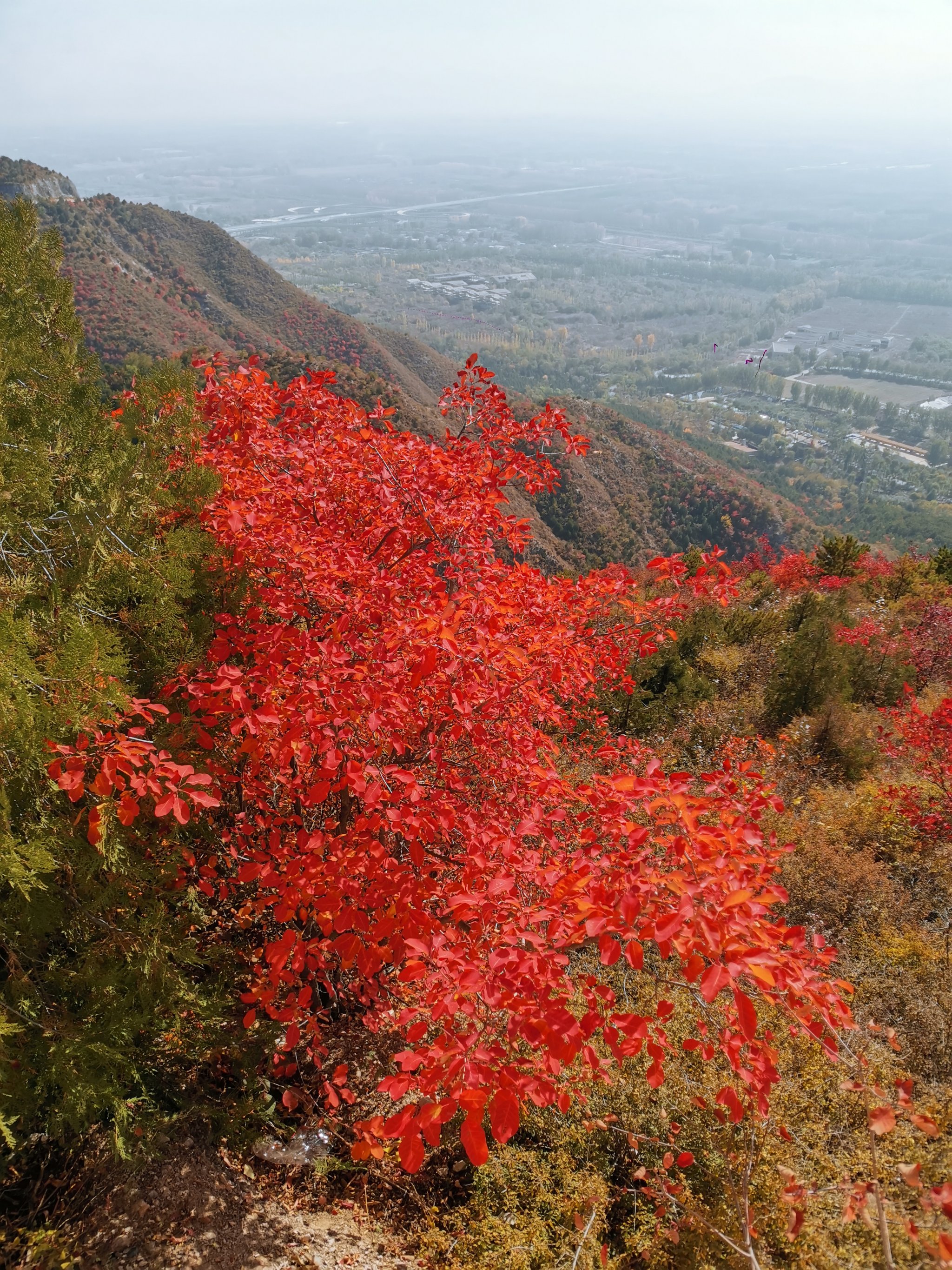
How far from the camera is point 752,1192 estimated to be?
120 inches

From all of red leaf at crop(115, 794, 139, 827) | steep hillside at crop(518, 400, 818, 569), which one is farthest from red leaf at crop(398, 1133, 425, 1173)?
steep hillside at crop(518, 400, 818, 569)

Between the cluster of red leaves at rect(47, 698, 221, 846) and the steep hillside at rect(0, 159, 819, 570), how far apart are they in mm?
32288

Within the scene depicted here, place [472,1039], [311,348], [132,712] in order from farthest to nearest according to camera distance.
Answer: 1. [311,348]
2. [132,712]
3. [472,1039]

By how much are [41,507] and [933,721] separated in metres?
9.84

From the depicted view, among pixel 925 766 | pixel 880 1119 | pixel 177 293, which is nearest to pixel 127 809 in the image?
pixel 880 1119

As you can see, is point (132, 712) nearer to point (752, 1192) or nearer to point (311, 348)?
point (752, 1192)

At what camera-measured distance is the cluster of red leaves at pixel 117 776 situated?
2297mm

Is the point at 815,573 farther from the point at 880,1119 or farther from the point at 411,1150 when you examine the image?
the point at 411,1150

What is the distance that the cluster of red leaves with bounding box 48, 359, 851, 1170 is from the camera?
6.92ft

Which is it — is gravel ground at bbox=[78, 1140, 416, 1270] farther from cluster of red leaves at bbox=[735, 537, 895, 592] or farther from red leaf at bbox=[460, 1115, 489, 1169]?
cluster of red leaves at bbox=[735, 537, 895, 592]

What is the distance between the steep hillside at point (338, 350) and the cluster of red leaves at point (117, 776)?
32.3m

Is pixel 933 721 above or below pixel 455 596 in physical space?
below

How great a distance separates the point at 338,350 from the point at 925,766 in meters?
65.5

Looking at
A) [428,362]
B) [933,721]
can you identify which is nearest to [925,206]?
[428,362]
